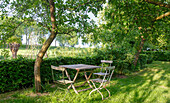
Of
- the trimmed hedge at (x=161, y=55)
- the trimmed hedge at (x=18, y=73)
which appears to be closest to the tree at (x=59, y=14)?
the trimmed hedge at (x=18, y=73)

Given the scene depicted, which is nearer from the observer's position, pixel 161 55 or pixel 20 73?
pixel 20 73

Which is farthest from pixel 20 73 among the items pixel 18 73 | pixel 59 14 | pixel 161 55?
pixel 161 55

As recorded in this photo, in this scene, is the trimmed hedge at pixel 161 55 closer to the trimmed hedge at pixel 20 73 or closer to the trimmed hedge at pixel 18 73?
the trimmed hedge at pixel 20 73

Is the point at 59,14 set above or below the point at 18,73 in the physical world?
above

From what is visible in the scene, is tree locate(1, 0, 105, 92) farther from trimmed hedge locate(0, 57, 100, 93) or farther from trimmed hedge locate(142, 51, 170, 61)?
trimmed hedge locate(142, 51, 170, 61)

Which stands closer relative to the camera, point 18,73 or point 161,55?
point 18,73

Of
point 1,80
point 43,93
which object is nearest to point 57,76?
point 43,93

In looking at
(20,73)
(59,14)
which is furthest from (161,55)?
(20,73)

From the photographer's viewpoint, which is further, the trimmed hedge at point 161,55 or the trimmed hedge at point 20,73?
the trimmed hedge at point 161,55

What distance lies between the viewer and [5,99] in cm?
453

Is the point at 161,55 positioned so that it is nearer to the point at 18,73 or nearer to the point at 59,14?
the point at 59,14

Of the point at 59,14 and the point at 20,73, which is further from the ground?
the point at 59,14

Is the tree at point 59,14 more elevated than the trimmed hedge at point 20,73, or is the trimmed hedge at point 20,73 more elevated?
the tree at point 59,14

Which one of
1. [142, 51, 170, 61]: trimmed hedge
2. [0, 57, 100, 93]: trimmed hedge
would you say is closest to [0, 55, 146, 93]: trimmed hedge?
[0, 57, 100, 93]: trimmed hedge
